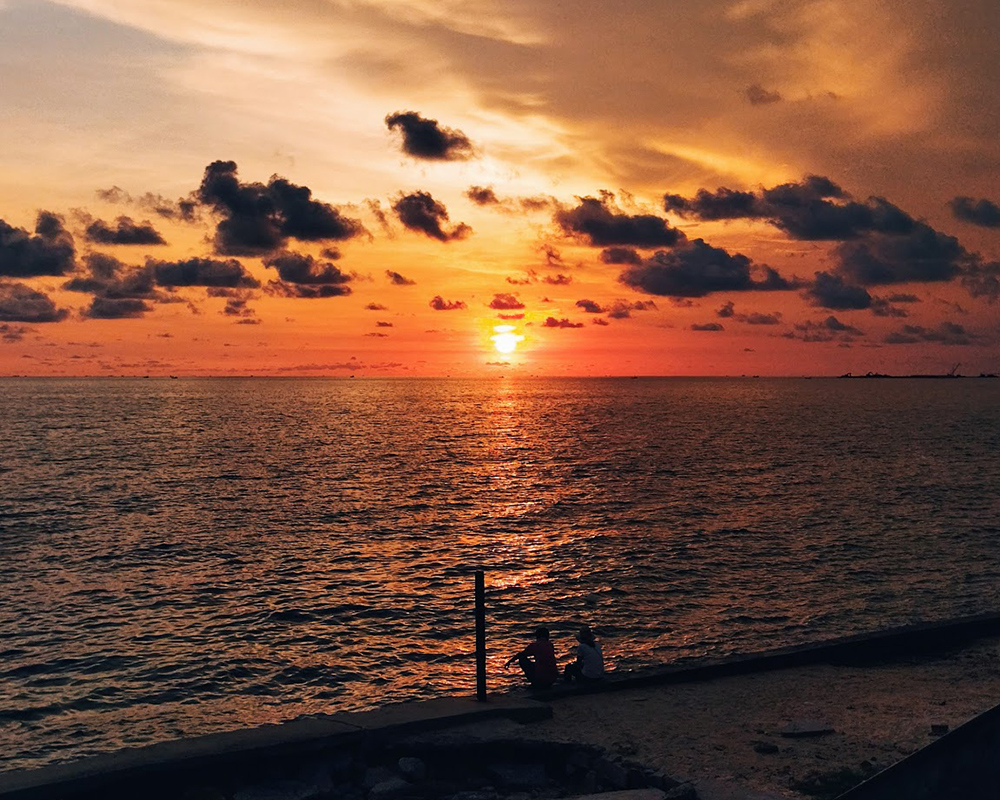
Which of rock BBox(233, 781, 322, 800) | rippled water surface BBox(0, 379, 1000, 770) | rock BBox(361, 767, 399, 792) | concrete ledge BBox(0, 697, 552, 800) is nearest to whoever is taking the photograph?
concrete ledge BBox(0, 697, 552, 800)

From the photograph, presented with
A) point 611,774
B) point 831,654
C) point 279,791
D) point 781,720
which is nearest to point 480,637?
point 611,774

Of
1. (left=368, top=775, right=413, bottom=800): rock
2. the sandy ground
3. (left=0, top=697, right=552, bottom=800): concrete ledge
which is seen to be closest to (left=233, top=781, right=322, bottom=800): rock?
(left=0, top=697, right=552, bottom=800): concrete ledge

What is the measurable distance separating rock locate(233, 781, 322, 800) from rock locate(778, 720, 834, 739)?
851 cm

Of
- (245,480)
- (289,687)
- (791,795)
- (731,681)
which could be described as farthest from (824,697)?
(245,480)

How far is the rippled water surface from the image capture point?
992 inches

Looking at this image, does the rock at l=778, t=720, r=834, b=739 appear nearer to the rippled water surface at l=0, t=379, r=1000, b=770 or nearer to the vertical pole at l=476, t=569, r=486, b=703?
the vertical pole at l=476, t=569, r=486, b=703

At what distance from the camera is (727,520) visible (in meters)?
52.3

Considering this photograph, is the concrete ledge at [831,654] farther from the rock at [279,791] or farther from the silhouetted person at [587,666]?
the rock at [279,791]

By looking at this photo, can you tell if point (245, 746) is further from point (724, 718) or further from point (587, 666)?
point (724, 718)

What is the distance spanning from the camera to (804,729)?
54.2ft

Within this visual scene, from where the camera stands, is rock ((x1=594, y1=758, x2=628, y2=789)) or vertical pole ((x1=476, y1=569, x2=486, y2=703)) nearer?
Result: rock ((x1=594, y1=758, x2=628, y2=789))

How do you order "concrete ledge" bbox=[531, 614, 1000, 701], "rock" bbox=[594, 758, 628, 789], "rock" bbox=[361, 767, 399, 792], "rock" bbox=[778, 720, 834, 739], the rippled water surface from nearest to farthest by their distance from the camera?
1. "rock" bbox=[594, 758, 628, 789]
2. "rock" bbox=[361, 767, 399, 792]
3. "rock" bbox=[778, 720, 834, 739]
4. "concrete ledge" bbox=[531, 614, 1000, 701]
5. the rippled water surface

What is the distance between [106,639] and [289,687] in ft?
27.9

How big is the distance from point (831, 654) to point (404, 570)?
2153 cm
